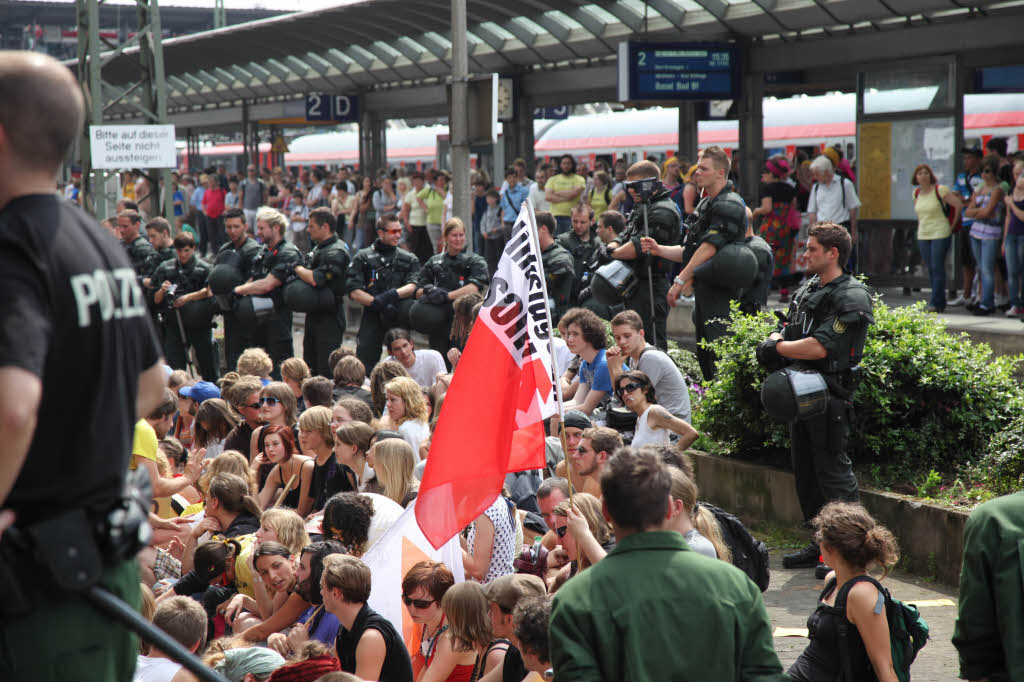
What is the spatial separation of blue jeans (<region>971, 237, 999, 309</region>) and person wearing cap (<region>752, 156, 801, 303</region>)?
107 inches

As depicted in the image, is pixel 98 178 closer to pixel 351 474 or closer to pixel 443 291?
pixel 443 291

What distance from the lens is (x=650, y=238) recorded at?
10484 mm

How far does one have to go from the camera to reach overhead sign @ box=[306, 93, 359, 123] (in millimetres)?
25922

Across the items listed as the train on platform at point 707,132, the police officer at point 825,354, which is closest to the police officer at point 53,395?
the police officer at point 825,354

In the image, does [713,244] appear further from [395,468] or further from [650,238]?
[395,468]

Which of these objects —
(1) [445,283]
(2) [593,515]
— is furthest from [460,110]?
(2) [593,515]

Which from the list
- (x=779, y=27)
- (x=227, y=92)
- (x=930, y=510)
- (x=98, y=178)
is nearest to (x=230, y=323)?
(x=98, y=178)

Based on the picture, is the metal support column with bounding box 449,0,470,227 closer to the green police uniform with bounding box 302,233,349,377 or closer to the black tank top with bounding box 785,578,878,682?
the green police uniform with bounding box 302,233,349,377

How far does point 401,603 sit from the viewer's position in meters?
5.69

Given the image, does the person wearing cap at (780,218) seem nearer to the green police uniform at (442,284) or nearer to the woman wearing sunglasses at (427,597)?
the green police uniform at (442,284)

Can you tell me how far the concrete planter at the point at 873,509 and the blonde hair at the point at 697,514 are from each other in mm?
1847

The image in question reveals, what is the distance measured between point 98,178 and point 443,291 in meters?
7.72

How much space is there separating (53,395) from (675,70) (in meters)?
14.7

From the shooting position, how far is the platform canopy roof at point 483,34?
49.6ft
